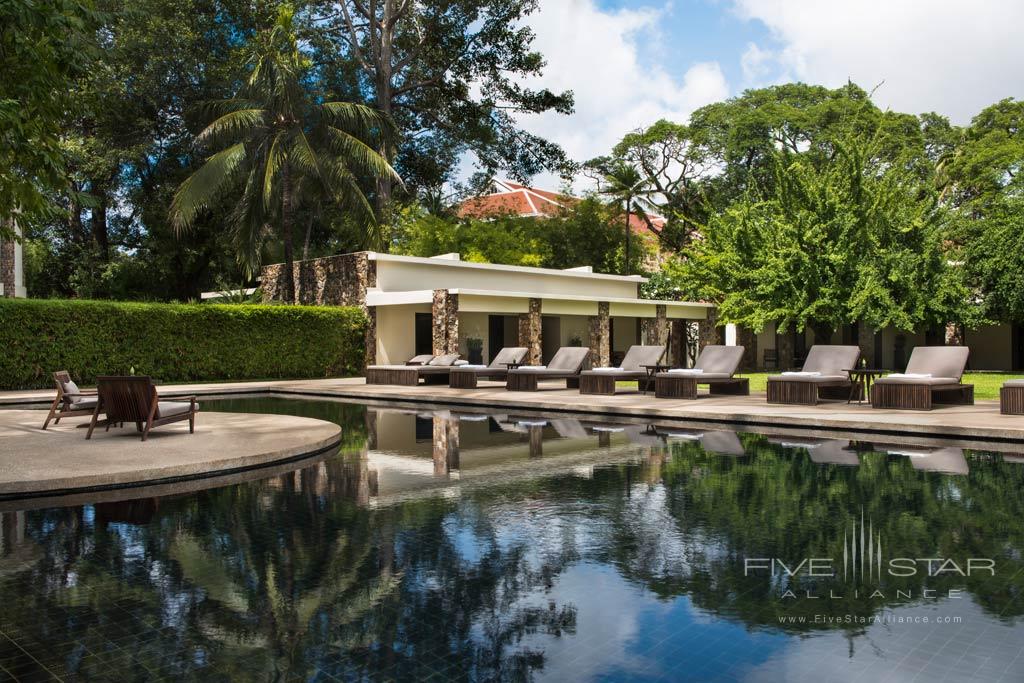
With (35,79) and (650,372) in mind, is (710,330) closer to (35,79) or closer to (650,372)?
Answer: (650,372)

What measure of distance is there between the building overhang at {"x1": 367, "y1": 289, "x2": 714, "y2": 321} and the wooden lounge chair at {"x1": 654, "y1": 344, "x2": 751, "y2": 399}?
9235 millimetres

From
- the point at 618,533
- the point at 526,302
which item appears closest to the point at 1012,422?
the point at 618,533

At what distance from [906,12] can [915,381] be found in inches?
699

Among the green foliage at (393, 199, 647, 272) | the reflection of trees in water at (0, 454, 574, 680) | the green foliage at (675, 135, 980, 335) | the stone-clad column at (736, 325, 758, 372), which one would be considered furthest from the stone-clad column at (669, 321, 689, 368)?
the reflection of trees in water at (0, 454, 574, 680)

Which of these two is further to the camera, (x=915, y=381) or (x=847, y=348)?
(x=847, y=348)

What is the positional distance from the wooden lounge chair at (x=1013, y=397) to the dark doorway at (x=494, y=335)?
67.4 feet

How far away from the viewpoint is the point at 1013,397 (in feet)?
38.3

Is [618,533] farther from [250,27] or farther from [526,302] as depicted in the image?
[250,27]

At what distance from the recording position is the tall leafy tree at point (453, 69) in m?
33.4

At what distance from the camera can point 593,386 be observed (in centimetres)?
1734

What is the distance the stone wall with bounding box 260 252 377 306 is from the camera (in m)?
26.6

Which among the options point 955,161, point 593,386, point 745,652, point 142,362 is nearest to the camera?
point 745,652

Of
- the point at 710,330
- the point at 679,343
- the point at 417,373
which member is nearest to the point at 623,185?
the point at 679,343

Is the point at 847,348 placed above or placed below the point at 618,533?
above
